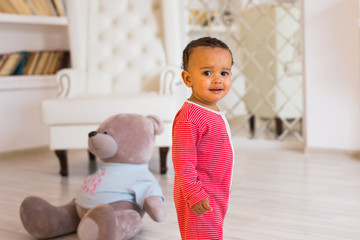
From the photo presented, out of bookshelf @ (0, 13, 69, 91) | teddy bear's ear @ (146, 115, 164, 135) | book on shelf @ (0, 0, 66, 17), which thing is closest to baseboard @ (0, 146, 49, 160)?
bookshelf @ (0, 13, 69, 91)

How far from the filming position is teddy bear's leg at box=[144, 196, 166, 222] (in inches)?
71.4

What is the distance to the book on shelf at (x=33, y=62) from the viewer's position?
151 inches

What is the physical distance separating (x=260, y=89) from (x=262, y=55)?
0.85 feet

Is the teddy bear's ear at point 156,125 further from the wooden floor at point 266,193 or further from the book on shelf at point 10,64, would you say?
the book on shelf at point 10,64

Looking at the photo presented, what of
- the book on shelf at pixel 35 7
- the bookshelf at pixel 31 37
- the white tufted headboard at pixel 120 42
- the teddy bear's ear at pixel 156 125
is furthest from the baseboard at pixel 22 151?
the teddy bear's ear at pixel 156 125

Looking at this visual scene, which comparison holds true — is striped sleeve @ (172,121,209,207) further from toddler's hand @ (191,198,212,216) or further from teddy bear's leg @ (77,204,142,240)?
teddy bear's leg @ (77,204,142,240)

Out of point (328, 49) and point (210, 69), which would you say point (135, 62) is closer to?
point (328, 49)

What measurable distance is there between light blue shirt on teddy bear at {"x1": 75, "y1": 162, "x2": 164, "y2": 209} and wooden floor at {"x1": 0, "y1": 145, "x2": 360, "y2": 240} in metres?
0.14

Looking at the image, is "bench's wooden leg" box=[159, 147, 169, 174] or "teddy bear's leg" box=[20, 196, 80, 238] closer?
"teddy bear's leg" box=[20, 196, 80, 238]

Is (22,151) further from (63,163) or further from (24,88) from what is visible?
(63,163)

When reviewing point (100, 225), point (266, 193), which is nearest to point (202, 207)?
point (100, 225)

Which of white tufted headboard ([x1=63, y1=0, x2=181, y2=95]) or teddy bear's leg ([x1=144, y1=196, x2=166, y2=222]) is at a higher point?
white tufted headboard ([x1=63, y1=0, x2=181, y2=95])

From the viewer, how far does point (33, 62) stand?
400 cm

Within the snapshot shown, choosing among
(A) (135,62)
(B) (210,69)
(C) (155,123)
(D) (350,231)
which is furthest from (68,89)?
(B) (210,69)
